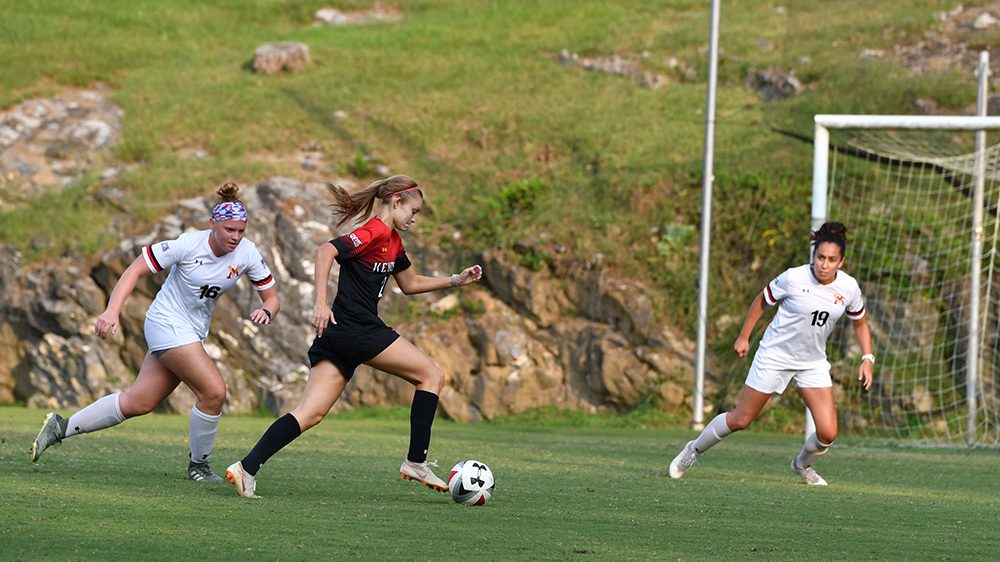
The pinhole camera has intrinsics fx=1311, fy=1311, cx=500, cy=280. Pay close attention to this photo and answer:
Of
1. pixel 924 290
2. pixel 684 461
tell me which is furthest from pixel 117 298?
pixel 924 290

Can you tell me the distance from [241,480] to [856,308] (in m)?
4.71

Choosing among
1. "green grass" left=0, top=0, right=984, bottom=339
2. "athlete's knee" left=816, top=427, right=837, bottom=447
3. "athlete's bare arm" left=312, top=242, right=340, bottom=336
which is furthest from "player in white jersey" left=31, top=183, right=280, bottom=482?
"green grass" left=0, top=0, right=984, bottom=339

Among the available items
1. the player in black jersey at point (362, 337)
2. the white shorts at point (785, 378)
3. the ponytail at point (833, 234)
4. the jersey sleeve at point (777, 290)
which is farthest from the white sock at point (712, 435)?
the player in black jersey at point (362, 337)

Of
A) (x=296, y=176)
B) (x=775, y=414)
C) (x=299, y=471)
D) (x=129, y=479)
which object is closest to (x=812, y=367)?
(x=299, y=471)

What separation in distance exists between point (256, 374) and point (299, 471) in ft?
32.2

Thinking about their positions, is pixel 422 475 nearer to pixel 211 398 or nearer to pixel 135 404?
pixel 211 398

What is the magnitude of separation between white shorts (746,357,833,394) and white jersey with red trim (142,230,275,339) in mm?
3745

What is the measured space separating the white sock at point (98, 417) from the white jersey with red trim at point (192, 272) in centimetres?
68

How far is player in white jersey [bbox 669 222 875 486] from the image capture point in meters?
9.42

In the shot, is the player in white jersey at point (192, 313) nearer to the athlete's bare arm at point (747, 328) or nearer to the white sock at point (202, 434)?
the white sock at point (202, 434)

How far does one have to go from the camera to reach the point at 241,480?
7.14m

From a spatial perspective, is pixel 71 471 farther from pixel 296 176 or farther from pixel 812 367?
pixel 296 176

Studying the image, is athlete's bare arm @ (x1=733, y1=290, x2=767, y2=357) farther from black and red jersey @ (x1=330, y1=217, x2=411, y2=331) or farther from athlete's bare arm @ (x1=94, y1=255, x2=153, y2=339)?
athlete's bare arm @ (x1=94, y1=255, x2=153, y2=339)

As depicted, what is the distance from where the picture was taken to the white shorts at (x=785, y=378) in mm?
9594
